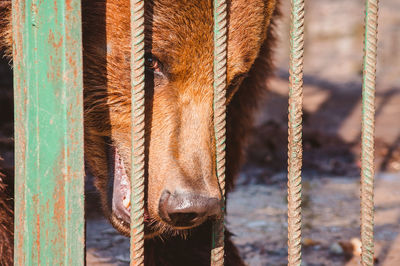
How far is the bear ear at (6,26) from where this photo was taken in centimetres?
243

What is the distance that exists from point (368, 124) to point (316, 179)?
358 centimetres

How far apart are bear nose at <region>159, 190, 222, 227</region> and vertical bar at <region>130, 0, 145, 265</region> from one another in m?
0.11

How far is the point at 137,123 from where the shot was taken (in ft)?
6.44

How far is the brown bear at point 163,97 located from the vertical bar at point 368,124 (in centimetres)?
53

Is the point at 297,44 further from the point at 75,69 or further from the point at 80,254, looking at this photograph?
the point at 80,254

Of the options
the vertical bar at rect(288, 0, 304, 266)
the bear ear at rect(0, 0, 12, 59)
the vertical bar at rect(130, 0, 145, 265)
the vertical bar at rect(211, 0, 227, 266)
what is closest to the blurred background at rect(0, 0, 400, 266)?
the bear ear at rect(0, 0, 12, 59)

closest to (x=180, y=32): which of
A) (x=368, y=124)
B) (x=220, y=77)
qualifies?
(x=220, y=77)

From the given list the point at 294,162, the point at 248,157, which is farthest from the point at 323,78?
the point at 294,162

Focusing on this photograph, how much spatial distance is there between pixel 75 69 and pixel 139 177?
40 centimetres

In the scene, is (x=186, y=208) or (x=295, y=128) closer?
(x=186, y=208)

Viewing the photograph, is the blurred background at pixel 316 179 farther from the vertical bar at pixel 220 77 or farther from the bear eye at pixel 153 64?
the vertical bar at pixel 220 77

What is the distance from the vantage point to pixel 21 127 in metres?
2.00

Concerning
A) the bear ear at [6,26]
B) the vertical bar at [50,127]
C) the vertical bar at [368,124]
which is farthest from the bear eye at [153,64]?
the vertical bar at [368,124]

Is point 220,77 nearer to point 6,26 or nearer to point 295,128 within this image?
point 295,128
